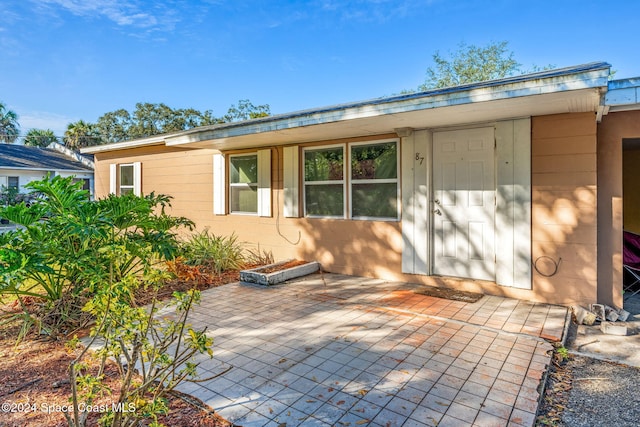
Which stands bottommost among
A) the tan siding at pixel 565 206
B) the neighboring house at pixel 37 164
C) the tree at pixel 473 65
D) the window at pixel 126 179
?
the tan siding at pixel 565 206

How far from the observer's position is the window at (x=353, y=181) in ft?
17.0

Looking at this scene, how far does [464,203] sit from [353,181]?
1673 mm

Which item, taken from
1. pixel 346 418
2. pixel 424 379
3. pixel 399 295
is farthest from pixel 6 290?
Answer: pixel 399 295

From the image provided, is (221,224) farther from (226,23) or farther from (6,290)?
(226,23)

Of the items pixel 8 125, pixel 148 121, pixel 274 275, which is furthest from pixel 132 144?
pixel 8 125

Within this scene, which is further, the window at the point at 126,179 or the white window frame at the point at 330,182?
the window at the point at 126,179

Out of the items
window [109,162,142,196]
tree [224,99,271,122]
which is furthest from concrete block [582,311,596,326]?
tree [224,99,271,122]

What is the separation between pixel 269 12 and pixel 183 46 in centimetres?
410

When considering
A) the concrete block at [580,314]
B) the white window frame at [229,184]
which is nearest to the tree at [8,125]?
the white window frame at [229,184]

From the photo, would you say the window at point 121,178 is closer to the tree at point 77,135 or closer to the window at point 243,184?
the window at point 243,184

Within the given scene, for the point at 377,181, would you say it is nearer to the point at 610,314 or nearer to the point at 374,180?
the point at 374,180

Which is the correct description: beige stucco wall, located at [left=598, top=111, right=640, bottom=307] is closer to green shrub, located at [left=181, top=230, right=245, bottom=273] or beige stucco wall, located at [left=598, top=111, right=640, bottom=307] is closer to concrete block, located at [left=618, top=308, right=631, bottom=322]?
concrete block, located at [left=618, top=308, right=631, bottom=322]

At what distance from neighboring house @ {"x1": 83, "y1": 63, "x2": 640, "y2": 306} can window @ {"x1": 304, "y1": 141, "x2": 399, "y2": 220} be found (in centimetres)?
2

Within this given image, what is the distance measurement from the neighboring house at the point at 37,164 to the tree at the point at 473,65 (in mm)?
20471
